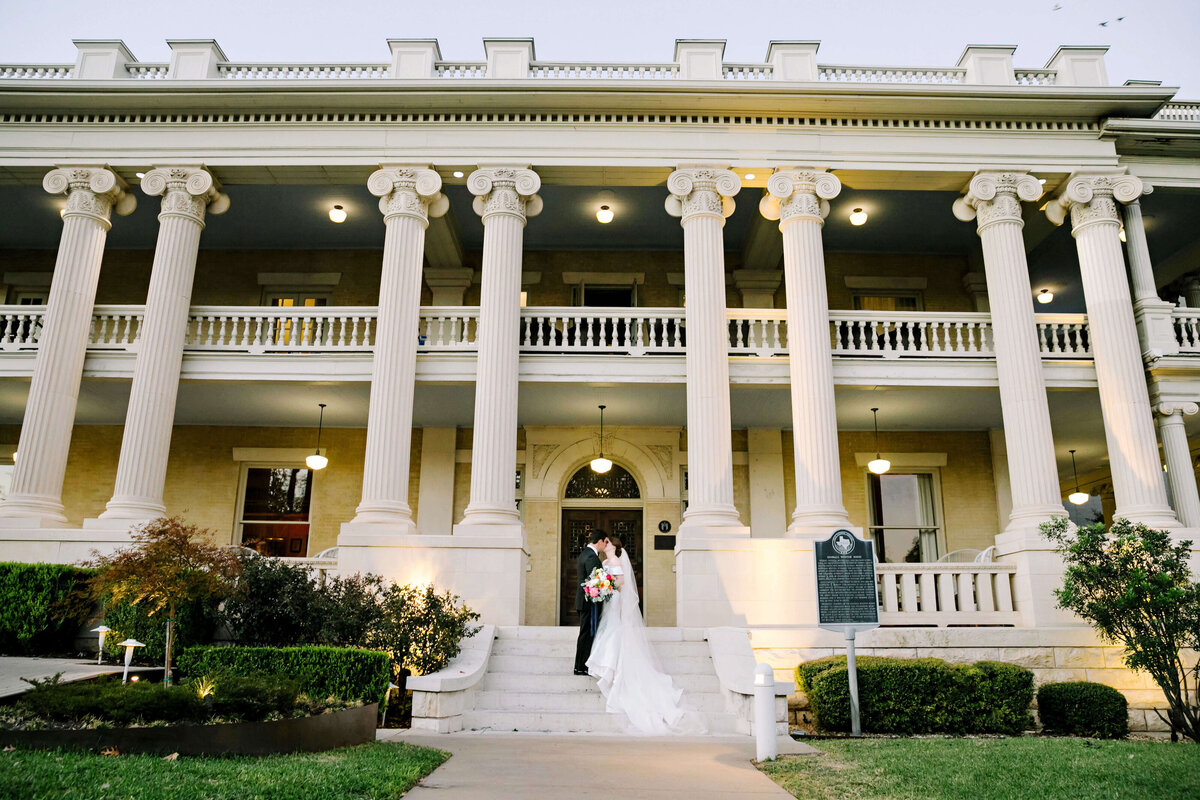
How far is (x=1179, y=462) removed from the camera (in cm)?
1588

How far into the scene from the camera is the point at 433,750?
8.11m

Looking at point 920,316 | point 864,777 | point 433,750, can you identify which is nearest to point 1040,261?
point 920,316

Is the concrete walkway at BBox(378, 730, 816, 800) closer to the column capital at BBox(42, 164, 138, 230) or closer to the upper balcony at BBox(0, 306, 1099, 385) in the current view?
the upper balcony at BBox(0, 306, 1099, 385)

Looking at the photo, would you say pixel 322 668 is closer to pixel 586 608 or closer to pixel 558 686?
pixel 558 686

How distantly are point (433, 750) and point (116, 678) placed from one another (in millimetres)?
4504

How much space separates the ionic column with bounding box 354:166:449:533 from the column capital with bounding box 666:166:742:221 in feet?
15.3

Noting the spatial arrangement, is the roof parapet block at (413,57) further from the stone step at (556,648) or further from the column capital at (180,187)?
the stone step at (556,648)

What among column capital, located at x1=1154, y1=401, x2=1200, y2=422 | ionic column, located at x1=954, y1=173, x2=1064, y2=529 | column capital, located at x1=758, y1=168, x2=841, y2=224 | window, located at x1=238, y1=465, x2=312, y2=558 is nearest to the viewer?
ionic column, located at x1=954, y1=173, x2=1064, y2=529

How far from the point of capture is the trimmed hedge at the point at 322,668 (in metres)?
9.97

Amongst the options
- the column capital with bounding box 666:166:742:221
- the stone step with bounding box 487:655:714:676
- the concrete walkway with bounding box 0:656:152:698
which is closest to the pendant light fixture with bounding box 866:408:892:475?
the column capital with bounding box 666:166:742:221

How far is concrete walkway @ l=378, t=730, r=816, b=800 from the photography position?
21.6ft

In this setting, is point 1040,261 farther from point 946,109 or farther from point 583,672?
point 583,672

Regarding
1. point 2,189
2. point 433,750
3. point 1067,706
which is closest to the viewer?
point 433,750

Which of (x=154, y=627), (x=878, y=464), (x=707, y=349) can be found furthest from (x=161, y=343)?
(x=878, y=464)
